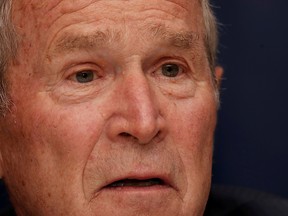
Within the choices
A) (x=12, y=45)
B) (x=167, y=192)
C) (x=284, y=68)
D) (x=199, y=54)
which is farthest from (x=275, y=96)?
(x=12, y=45)

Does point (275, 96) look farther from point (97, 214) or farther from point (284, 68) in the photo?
point (97, 214)

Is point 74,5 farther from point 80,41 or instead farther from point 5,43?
point 5,43

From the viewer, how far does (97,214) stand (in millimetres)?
2160

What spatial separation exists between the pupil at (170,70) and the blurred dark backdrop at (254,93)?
993 mm

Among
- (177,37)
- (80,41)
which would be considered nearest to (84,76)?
(80,41)

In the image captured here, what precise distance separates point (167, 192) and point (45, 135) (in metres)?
0.46

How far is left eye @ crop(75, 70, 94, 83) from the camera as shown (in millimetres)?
2273

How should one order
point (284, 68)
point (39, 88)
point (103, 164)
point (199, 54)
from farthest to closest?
point (284, 68)
point (199, 54)
point (39, 88)
point (103, 164)

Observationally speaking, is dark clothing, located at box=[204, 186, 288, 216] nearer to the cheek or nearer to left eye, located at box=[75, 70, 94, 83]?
the cheek

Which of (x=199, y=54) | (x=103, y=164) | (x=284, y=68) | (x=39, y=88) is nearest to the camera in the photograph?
(x=103, y=164)

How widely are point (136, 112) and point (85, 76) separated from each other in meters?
0.28

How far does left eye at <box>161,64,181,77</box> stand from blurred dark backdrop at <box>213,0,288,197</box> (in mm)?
989

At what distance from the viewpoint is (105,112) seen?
2.16 meters

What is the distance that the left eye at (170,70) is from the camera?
7.71 ft
